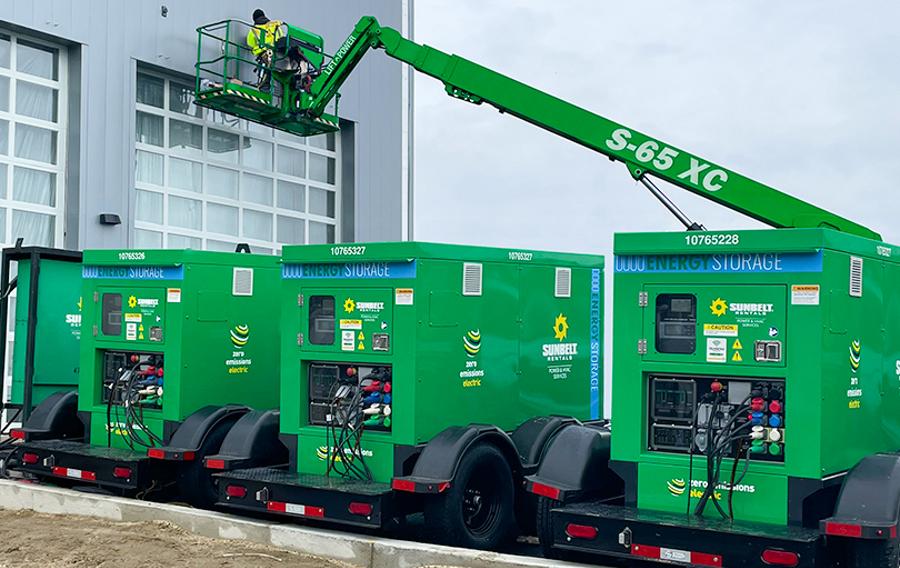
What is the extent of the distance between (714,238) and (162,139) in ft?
38.6

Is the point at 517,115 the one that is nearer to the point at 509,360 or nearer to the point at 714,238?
the point at 509,360

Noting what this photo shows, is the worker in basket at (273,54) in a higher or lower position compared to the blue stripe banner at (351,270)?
higher

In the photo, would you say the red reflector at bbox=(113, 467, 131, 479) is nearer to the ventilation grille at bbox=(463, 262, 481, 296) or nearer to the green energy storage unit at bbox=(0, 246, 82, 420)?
the green energy storage unit at bbox=(0, 246, 82, 420)

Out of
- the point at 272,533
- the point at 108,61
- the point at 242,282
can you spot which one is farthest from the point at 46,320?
the point at 108,61

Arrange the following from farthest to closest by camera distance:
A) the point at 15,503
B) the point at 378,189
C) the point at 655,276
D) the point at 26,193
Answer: the point at 378,189 → the point at 26,193 → the point at 15,503 → the point at 655,276

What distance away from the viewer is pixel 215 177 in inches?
709

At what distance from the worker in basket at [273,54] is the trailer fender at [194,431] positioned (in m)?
8.00

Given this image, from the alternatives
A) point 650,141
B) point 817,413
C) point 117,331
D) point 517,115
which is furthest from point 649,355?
point 117,331

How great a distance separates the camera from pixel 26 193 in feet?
49.7

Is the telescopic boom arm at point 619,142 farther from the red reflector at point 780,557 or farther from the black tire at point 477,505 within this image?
the red reflector at point 780,557

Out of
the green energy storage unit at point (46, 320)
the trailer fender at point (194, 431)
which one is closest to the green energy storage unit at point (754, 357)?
the trailer fender at point (194, 431)

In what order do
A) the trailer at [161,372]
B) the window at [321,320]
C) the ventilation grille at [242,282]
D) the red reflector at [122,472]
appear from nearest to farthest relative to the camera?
the window at [321,320] → the red reflector at [122,472] → the trailer at [161,372] → the ventilation grille at [242,282]

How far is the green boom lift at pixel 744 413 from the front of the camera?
6867 millimetres

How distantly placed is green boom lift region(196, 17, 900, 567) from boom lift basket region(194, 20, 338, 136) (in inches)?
387
